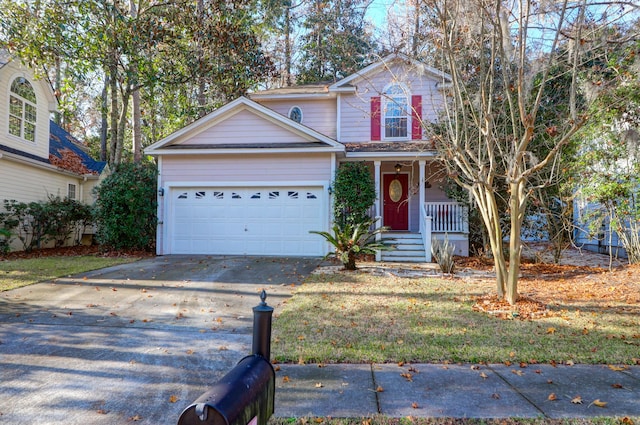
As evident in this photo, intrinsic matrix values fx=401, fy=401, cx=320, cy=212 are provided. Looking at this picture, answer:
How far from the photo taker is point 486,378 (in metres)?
3.53

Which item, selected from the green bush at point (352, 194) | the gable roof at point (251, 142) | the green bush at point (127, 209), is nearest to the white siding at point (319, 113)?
the gable roof at point (251, 142)

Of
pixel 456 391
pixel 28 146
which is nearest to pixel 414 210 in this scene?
pixel 456 391

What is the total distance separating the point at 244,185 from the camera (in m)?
12.6

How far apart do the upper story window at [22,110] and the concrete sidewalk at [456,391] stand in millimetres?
14850

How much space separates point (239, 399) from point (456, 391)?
2.47 meters

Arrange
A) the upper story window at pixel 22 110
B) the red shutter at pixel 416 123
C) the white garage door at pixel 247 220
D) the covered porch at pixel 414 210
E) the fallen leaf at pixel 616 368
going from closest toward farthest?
the fallen leaf at pixel 616 368 → the covered porch at pixel 414 210 → the white garage door at pixel 247 220 → the red shutter at pixel 416 123 → the upper story window at pixel 22 110

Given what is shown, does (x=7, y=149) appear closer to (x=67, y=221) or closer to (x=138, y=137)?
(x=67, y=221)

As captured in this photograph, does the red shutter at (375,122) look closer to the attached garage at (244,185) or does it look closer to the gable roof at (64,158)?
the attached garage at (244,185)

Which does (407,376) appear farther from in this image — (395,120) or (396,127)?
(395,120)

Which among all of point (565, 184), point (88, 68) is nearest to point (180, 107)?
point (88, 68)

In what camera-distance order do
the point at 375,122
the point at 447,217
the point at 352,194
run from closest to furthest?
1. the point at 352,194
2. the point at 447,217
3. the point at 375,122

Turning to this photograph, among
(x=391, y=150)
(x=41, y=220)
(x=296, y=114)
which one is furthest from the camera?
(x=296, y=114)

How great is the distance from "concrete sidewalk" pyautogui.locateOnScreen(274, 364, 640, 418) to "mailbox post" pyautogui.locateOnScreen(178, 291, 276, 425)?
140cm

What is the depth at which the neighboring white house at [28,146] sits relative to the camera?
1303 centimetres
